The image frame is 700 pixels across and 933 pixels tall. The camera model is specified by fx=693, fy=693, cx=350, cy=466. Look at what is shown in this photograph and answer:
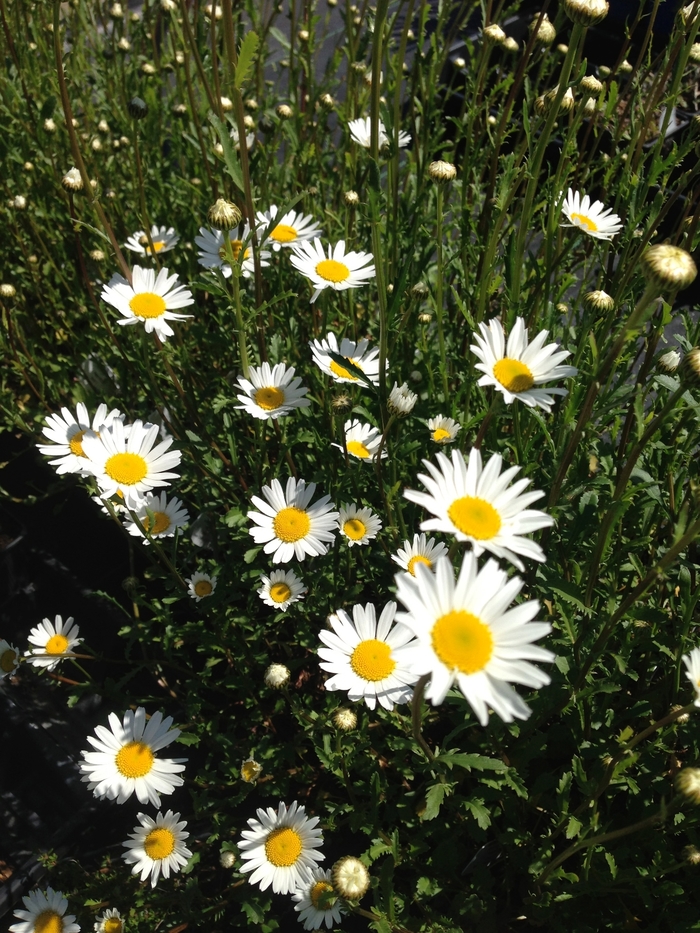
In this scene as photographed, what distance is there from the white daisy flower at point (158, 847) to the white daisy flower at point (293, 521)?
2.64ft

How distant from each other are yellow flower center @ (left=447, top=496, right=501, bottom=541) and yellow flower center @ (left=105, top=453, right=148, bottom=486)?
99 cm

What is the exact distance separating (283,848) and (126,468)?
43.9 inches

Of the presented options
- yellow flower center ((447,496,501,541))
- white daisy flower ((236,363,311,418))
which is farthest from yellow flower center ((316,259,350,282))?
yellow flower center ((447,496,501,541))

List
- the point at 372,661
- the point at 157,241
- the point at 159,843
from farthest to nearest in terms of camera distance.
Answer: the point at 157,241 < the point at 159,843 < the point at 372,661

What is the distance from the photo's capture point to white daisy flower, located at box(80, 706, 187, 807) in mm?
1847

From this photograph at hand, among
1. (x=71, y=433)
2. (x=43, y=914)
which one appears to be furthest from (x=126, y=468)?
(x=43, y=914)

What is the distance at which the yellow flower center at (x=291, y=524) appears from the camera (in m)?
1.97

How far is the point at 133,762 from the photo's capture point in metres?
1.89

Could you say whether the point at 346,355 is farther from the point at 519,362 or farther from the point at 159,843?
the point at 159,843

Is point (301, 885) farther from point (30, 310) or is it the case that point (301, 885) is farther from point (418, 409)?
point (30, 310)

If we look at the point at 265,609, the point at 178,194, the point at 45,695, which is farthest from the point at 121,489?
the point at 178,194

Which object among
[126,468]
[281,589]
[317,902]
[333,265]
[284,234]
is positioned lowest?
[317,902]

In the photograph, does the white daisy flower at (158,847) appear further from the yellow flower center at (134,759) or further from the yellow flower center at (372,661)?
the yellow flower center at (372,661)

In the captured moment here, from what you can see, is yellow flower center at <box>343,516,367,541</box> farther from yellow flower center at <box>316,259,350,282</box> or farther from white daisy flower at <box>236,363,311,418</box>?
yellow flower center at <box>316,259,350,282</box>
